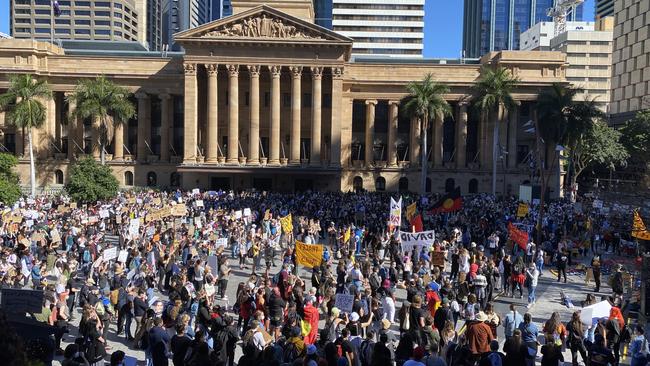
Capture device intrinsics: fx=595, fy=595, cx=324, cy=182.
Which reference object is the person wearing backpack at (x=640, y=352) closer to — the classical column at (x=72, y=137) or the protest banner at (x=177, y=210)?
the protest banner at (x=177, y=210)

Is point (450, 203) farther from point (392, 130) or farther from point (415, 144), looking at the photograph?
point (392, 130)

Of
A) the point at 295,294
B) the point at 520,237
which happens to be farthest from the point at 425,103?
the point at 295,294

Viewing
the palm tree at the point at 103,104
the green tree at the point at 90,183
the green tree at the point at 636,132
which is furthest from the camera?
the green tree at the point at 636,132

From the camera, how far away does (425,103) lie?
5703cm

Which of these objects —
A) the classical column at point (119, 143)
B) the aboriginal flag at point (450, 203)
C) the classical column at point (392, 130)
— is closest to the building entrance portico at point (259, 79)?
the classical column at point (392, 130)

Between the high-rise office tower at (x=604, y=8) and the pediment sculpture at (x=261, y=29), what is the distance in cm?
13491

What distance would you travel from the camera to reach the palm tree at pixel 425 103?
57.3 metres

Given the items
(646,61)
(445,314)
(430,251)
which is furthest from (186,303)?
(646,61)

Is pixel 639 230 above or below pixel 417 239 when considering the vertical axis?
above

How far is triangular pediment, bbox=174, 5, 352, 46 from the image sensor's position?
189 feet

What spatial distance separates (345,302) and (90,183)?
3398 centimetres

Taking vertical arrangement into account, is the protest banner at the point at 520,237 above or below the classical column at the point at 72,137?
below

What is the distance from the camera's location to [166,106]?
63.4 m

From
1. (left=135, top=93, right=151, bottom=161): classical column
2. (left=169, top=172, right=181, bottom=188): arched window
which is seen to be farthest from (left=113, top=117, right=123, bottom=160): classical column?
(left=169, top=172, right=181, bottom=188): arched window
